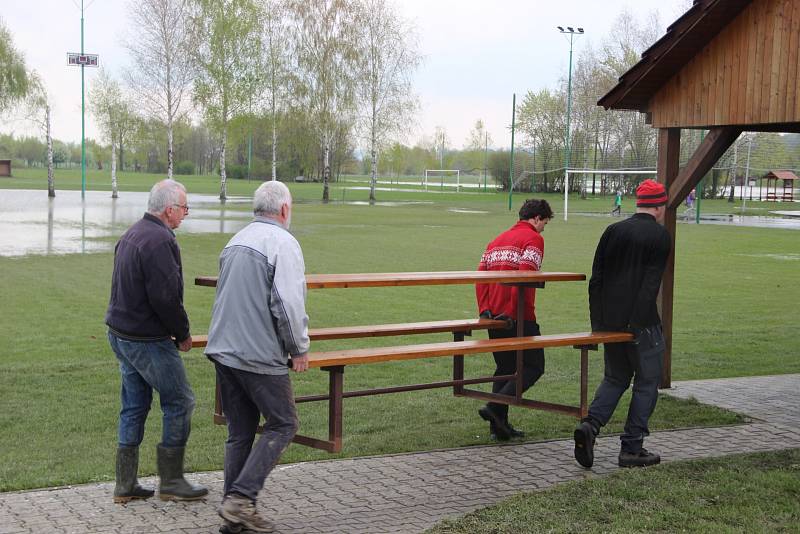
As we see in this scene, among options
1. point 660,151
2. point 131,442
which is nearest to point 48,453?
point 131,442

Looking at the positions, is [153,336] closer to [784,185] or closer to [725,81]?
[725,81]

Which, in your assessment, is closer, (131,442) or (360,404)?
(131,442)

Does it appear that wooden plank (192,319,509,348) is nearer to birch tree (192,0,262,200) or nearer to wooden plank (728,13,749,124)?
wooden plank (728,13,749,124)

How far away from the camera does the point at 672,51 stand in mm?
8625

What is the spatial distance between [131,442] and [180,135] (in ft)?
217

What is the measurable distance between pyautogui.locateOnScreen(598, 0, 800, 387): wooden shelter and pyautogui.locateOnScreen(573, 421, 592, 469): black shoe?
10.0 feet

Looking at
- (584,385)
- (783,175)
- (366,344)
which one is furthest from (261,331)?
(783,175)

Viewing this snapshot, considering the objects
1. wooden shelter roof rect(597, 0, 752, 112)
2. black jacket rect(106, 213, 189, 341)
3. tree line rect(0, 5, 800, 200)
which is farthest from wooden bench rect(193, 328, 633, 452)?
tree line rect(0, 5, 800, 200)

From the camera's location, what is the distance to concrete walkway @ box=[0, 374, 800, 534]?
5434mm

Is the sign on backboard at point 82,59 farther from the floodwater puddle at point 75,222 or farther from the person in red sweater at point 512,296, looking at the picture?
the person in red sweater at point 512,296

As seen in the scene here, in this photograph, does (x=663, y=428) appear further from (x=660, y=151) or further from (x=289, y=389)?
(x=289, y=389)

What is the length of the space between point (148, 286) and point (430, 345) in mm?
2132

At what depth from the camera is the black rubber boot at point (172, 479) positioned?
579 cm

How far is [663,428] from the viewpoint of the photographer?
790cm
